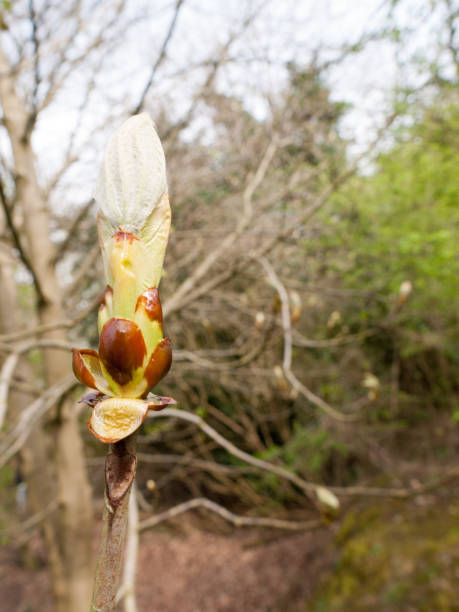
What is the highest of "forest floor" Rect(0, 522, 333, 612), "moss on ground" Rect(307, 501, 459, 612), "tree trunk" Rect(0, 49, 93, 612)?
"tree trunk" Rect(0, 49, 93, 612)

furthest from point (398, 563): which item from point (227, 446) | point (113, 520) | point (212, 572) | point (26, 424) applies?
point (113, 520)

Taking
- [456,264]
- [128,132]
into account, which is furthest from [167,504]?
[128,132]

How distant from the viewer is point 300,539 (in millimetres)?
6078

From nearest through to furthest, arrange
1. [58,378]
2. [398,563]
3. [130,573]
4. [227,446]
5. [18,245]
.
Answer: [130,573]
[227,446]
[18,245]
[58,378]
[398,563]

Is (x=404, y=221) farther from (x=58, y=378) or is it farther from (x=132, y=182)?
(x=132, y=182)

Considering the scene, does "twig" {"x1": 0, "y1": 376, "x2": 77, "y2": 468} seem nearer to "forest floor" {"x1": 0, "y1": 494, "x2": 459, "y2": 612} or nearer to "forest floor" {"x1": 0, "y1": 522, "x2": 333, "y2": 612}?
"forest floor" {"x1": 0, "y1": 494, "x2": 459, "y2": 612}

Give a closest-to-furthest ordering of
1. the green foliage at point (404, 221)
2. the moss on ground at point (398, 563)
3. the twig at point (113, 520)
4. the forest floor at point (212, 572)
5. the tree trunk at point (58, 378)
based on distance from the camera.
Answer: the twig at point (113, 520) → the tree trunk at point (58, 378) → the moss on ground at point (398, 563) → the green foliage at point (404, 221) → the forest floor at point (212, 572)

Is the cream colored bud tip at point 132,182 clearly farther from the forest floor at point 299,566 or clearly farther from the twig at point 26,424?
the forest floor at point 299,566

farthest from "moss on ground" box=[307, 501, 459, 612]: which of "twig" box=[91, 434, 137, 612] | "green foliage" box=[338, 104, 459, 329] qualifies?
"twig" box=[91, 434, 137, 612]

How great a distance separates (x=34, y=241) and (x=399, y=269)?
167 inches

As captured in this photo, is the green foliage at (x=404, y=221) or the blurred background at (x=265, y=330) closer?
the blurred background at (x=265, y=330)

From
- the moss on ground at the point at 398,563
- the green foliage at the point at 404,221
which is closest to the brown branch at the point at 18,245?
the moss on ground at the point at 398,563

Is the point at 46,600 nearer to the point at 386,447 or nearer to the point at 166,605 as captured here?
the point at 166,605

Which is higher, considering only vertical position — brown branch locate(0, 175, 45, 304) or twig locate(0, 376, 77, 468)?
brown branch locate(0, 175, 45, 304)
